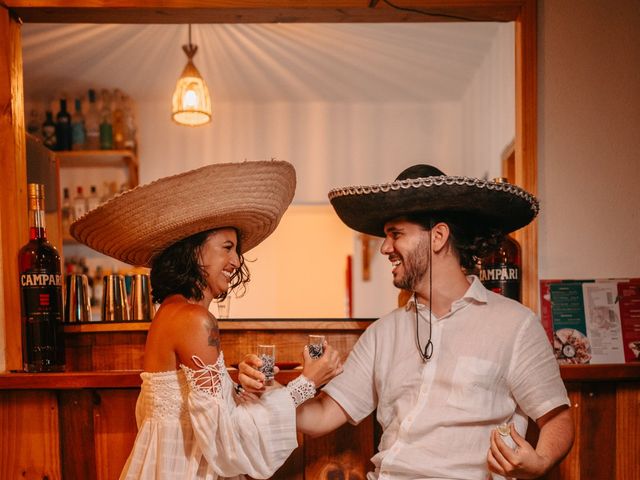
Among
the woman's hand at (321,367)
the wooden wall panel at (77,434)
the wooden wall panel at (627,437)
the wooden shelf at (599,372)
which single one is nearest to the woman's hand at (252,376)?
the woman's hand at (321,367)

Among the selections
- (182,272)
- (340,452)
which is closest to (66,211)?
(182,272)

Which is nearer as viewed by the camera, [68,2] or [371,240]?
[68,2]

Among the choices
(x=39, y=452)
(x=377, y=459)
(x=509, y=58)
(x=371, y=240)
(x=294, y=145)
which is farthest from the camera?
(x=371, y=240)

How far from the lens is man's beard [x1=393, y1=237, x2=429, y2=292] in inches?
57.8

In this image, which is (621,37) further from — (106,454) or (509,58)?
(106,454)

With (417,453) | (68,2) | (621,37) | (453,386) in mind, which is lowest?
(417,453)

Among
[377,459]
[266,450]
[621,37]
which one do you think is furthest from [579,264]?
[266,450]

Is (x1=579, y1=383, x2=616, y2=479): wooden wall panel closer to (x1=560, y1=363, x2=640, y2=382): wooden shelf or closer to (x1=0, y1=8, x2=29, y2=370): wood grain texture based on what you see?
(x1=560, y1=363, x2=640, y2=382): wooden shelf

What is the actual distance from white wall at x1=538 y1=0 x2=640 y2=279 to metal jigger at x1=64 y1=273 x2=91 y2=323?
1626 millimetres

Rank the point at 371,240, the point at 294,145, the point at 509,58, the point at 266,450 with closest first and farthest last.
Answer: the point at 266,450 → the point at 509,58 → the point at 294,145 → the point at 371,240

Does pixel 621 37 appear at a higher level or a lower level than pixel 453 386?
higher

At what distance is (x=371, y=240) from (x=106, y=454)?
359 centimetres

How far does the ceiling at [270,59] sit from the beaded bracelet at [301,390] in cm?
247

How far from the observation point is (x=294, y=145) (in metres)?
4.70
